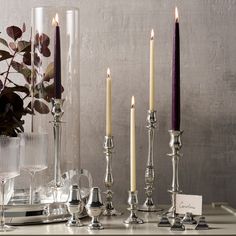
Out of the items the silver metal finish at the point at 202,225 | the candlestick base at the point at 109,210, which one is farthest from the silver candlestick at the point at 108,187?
the silver metal finish at the point at 202,225

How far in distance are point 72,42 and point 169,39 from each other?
0.31 m

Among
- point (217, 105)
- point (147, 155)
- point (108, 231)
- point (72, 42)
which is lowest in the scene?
point (108, 231)

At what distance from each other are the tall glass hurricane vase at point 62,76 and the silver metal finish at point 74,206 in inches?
4.1

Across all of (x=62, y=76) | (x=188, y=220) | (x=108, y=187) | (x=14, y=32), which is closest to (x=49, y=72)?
(x=62, y=76)

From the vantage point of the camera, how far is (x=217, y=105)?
60.5 inches

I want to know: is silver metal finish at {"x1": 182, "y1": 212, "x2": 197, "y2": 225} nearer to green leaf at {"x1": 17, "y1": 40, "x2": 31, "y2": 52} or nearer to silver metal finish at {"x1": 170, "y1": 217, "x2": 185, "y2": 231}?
silver metal finish at {"x1": 170, "y1": 217, "x2": 185, "y2": 231}

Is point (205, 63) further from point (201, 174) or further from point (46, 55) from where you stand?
point (46, 55)

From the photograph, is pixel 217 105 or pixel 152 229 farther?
pixel 217 105

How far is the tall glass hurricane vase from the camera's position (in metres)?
1.28

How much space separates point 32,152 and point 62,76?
16 cm

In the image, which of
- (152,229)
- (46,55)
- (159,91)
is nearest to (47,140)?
(46,55)

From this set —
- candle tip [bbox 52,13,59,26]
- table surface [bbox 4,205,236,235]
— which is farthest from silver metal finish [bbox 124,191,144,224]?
candle tip [bbox 52,13,59,26]

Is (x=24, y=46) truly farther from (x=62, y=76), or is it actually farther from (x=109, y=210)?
(x=109, y=210)

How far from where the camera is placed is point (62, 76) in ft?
4.25
